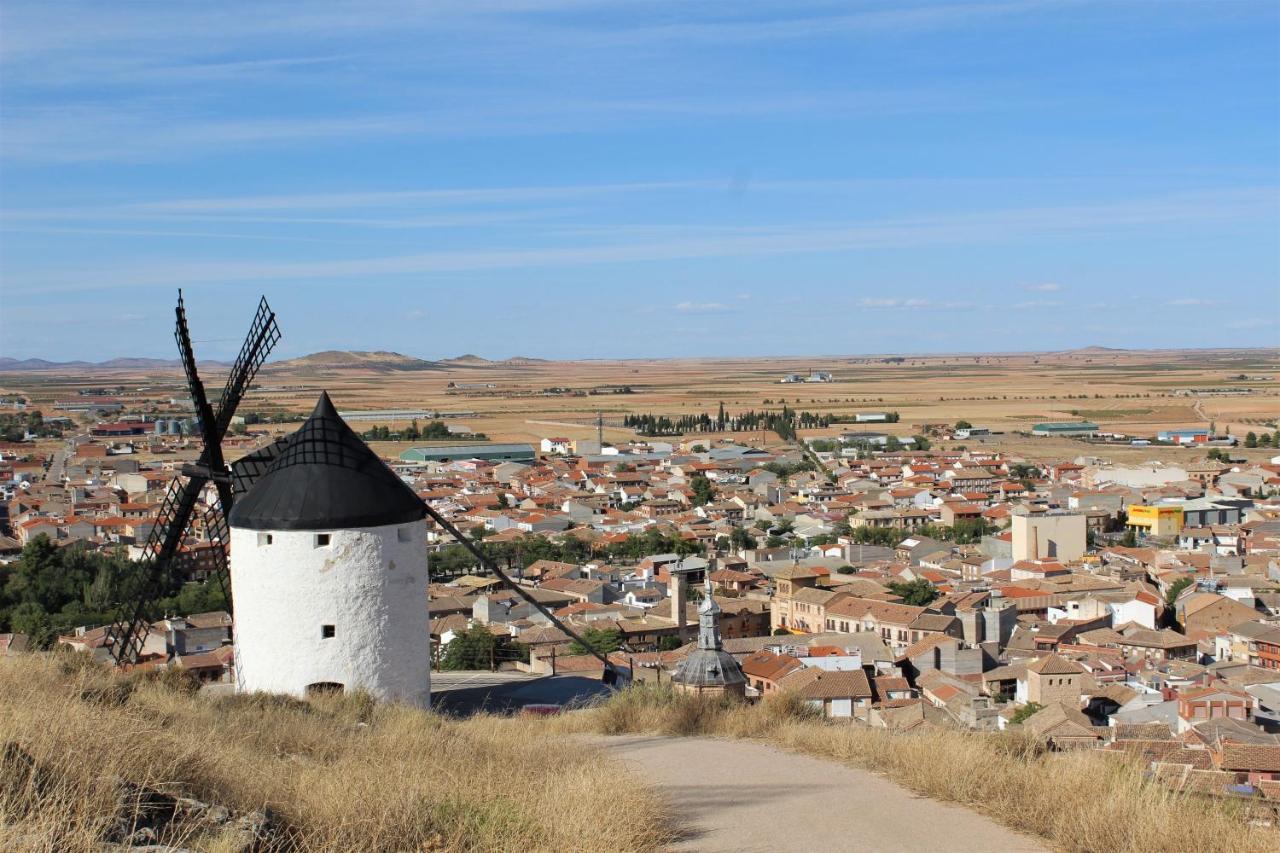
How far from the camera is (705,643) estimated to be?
1308 centimetres

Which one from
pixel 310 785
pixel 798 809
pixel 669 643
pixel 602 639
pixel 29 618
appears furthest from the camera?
pixel 669 643

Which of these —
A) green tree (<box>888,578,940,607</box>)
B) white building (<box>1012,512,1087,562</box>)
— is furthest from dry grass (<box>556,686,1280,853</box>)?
white building (<box>1012,512,1087,562</box>)

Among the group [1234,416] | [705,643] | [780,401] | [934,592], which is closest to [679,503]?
[934,592]

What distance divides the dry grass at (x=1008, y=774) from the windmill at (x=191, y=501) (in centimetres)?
636

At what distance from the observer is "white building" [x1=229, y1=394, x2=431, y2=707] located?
11.2 m

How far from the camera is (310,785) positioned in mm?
5848

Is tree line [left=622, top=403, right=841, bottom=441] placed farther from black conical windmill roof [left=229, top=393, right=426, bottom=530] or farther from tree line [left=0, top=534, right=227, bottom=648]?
black conical windmill roof [left=229, top=393, right=426, bottom=530]

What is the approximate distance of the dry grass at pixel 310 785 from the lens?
462cm

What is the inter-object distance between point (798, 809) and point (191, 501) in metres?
10.6

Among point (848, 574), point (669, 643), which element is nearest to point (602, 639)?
point (669, 643)

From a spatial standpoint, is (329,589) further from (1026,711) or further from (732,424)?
(732,424)

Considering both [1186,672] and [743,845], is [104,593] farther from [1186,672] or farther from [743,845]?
[743,845]

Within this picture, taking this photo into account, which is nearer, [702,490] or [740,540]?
[740,540]

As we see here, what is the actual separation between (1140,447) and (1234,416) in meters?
30.5
